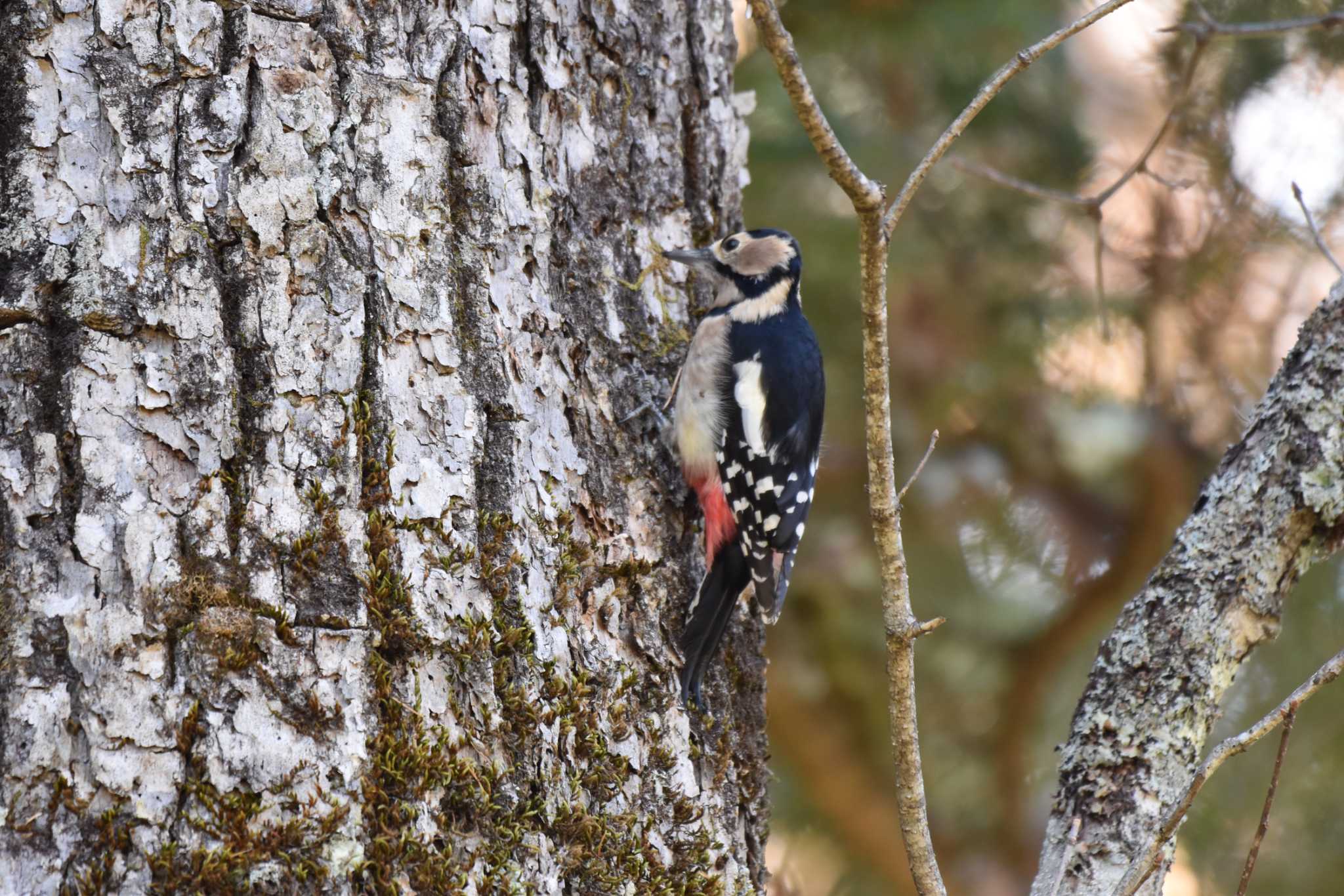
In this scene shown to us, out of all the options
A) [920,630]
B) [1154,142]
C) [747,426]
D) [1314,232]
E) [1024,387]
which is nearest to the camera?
[920,630]

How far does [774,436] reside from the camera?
9.60ft

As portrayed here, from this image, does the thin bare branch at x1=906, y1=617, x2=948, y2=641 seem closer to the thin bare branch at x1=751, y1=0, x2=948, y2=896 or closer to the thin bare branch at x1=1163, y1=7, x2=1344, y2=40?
the thin bare branch at x1=751, y1=0, x2=948, y2=896

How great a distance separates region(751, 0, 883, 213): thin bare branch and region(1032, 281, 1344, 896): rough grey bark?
2.92 feet

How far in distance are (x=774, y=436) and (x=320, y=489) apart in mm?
1412

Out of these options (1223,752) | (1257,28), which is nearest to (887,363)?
(1223,752)

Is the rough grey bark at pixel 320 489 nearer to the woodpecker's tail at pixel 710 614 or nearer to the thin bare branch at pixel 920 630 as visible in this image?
the woodpecker's tail at pixel 710 614

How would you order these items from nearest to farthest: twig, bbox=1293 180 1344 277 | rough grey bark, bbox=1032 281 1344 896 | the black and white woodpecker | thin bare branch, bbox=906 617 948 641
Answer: thin bare branch, bbox=906 617 948 641 → rough grey bark, bbox=1032 281 1344 896 → twig, bbox=1293 180 1344 277 → the black and white woodpecker

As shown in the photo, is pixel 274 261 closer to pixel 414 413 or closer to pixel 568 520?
pixel 414 413

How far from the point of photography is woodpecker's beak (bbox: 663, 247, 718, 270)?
8.29 feet

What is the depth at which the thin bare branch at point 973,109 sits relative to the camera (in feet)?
5.16

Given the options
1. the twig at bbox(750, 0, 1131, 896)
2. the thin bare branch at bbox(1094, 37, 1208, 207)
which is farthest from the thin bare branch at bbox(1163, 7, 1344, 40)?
the twig at bbox(750, 0, 1131, 896)

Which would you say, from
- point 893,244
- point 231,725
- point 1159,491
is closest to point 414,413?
point 231,725

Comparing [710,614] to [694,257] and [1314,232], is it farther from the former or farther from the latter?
[1314,232]

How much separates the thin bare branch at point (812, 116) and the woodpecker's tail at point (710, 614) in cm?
89
